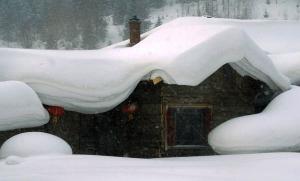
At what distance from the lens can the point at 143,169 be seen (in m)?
7.18

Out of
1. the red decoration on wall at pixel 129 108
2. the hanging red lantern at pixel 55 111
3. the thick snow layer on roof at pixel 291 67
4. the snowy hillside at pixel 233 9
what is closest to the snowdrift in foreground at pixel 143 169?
the hanging red lantern at pixel 55 111

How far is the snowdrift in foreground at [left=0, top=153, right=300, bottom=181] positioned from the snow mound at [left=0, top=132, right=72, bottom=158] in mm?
484

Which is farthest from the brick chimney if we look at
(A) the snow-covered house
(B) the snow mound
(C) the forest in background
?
(C) the forest in background

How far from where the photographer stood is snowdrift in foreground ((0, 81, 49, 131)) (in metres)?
9.23

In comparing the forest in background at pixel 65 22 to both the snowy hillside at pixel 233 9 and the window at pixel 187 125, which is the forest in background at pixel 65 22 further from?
the window at pixel 187 125

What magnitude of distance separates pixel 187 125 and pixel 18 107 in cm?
396

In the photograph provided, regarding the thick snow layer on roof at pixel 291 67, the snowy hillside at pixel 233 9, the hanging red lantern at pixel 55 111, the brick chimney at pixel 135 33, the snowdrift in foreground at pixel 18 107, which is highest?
the brick chimney at pixel 135 33

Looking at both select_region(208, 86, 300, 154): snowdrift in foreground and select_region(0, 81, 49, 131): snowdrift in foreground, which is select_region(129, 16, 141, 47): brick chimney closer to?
select_region(208, 86, 300, 154): snowdrift in foreground

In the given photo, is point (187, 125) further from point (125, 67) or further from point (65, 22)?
point (65, 22)

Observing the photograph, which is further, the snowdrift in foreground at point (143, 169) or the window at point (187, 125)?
the window at point (187, 125)

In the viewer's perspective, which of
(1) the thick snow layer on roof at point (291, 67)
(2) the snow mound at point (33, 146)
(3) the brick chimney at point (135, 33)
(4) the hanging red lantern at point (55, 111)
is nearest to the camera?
(2) the snow mound at point (33, 146)

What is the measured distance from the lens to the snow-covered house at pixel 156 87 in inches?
391

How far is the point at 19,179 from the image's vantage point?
245 inches

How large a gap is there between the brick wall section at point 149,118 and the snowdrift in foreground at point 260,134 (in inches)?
36.2
